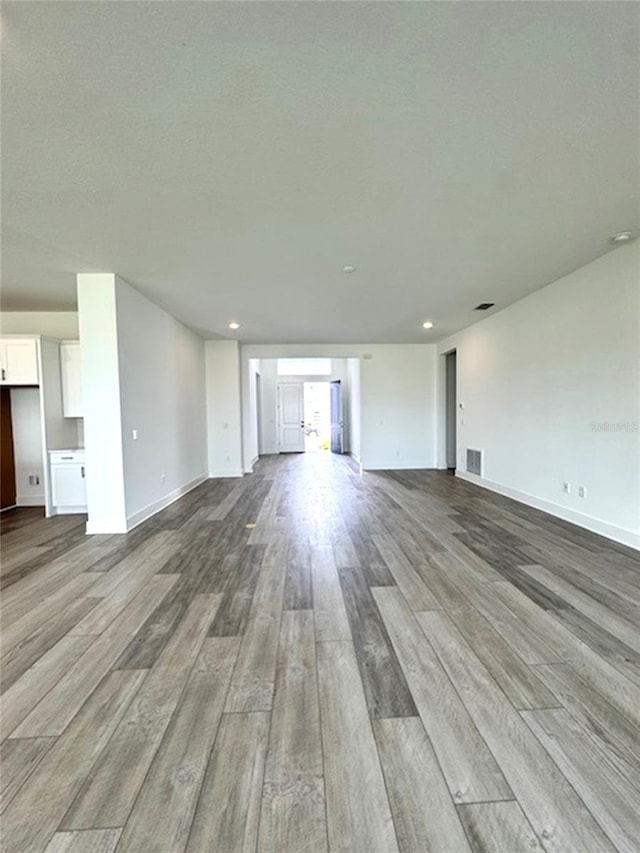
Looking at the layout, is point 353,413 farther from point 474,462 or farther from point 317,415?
point 474,462

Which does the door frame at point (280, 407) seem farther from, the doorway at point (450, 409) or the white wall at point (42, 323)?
the white wall at point (42, 323)

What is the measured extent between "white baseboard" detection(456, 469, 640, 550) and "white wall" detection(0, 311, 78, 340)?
6.15 m

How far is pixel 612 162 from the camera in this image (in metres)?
2.23

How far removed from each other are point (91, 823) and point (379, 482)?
18.9 ft

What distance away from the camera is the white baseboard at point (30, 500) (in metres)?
5.25

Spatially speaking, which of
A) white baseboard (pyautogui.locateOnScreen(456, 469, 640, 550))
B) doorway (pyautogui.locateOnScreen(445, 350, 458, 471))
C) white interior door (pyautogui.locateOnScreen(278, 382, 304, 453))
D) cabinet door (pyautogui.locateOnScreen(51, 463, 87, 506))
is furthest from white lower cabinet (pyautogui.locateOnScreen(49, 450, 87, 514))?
white interior door (pyautogui.locateOnScreen(278, 382, 304, 453))

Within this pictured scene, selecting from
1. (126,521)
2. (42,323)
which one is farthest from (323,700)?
(42,323)

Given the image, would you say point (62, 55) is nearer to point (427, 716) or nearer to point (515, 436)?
point (427, 716)

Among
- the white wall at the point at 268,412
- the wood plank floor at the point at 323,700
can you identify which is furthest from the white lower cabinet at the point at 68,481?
the white wall at the point at 268,412

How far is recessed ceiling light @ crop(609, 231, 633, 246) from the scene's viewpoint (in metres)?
3.17

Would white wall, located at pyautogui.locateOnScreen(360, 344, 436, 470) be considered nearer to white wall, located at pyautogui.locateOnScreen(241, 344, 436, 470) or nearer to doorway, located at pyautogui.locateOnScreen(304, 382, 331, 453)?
white wall, located at pyautogui.locateOnScreen(241, 344, 436, 470)

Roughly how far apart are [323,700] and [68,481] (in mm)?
4418

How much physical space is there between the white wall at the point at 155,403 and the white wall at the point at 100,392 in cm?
7

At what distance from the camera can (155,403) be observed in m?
4.90
